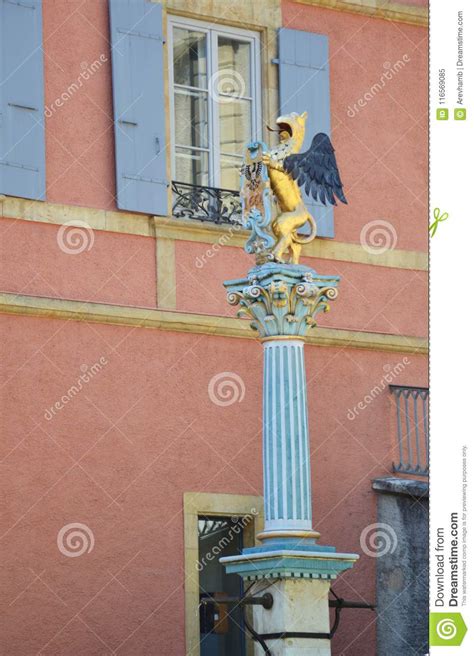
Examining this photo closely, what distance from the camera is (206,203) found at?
16859mm

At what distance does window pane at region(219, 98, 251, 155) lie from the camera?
17.2 m

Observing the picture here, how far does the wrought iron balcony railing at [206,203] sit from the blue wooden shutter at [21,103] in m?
1.41

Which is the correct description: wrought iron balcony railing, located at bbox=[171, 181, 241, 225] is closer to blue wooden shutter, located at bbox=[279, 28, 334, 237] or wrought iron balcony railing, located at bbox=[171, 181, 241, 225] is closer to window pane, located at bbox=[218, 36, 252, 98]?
blue wooden shutter, located at bbox=[279, 28, 334, 237]

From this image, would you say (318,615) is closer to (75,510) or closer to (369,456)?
(75,510)

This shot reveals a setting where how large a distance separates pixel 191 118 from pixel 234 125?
42 centimetres

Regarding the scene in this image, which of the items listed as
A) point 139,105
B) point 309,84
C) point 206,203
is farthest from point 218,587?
point 309,84

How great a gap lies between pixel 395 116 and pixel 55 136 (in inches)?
144

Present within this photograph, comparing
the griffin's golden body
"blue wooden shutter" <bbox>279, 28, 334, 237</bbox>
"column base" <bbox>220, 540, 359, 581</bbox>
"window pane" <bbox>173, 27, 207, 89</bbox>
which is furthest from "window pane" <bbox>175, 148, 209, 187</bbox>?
"column base" <bbox>220, 540, 359, 581</bbox>

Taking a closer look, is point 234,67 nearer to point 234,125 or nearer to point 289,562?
point 234,125

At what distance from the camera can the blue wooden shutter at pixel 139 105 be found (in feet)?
53.3

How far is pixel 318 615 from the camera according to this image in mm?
13242

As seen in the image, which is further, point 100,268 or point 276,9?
point 276,9
